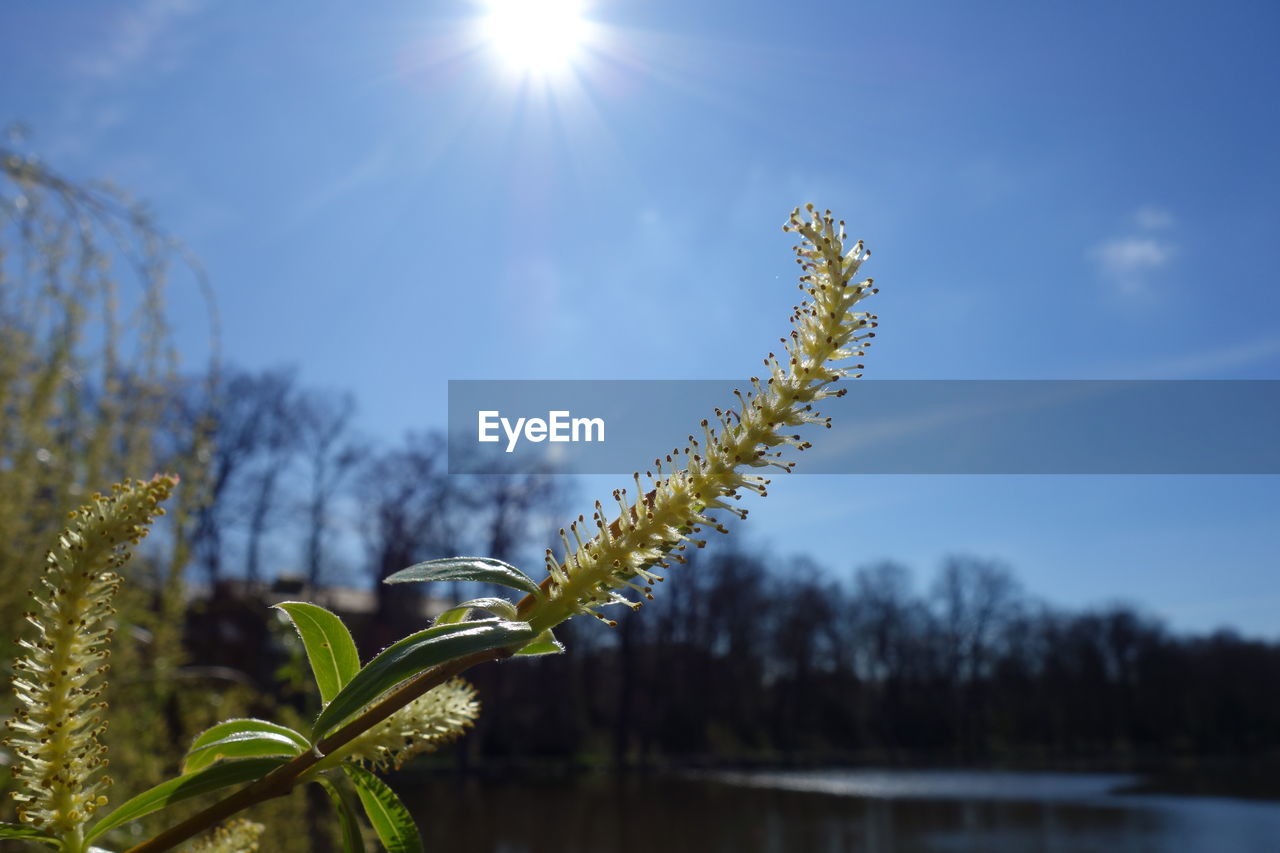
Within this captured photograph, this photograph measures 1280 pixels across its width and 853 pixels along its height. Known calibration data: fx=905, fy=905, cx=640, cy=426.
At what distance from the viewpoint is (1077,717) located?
38312mm

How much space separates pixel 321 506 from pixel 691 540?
20.9m

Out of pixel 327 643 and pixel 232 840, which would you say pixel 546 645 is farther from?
pixel 232 840

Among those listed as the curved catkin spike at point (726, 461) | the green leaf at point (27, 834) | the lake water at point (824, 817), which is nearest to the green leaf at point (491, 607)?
the curved catkin spike at point (726, 461)

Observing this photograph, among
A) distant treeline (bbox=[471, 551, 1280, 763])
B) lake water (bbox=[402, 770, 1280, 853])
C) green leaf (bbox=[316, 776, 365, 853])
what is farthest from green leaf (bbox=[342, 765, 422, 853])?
distant treeline (bbox=[471, 551, 1280, 763])

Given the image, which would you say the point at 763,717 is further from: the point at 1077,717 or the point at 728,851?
the point at 728,851

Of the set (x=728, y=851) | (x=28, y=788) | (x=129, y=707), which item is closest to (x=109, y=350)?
(x=129, y=707)

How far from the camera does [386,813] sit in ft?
1.33

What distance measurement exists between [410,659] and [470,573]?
65 mm

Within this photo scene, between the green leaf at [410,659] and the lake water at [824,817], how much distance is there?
14.9 m

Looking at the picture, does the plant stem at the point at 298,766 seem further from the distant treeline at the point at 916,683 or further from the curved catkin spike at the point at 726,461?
the distant treeline at the point at 916,683

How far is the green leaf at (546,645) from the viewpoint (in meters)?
0.36

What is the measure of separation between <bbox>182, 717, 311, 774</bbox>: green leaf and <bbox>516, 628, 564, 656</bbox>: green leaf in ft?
0.35

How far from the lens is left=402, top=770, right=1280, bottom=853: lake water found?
16328 millimetres

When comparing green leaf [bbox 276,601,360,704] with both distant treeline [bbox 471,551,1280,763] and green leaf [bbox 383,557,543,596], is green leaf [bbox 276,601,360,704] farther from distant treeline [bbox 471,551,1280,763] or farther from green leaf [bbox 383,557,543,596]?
distant treeline [bbox 471,551,1280,763]
